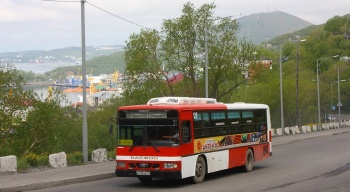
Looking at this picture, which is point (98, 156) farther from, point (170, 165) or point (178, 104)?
point (170, 165)

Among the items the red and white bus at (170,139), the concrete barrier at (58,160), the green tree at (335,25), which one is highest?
the green tree at (335,25)

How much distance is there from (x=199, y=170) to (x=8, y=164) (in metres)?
6.68

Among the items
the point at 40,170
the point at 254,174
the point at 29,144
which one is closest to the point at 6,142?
the point at 29,144

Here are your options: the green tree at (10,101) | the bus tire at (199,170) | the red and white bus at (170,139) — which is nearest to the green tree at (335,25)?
the green tree at (10,101)

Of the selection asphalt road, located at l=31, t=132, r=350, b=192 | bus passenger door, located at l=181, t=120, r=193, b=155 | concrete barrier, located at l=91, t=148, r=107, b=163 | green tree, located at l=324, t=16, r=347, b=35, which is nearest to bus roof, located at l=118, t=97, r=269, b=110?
bus passenger door, located at l=181, t=120, r=193, b=155

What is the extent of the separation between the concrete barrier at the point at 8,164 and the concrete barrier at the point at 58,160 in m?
2.35

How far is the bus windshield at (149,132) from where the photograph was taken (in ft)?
63.5

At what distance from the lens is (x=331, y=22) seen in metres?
178

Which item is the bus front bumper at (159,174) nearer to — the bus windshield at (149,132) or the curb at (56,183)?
the bus windshield at (149,132)

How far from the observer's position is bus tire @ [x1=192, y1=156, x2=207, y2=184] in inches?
807

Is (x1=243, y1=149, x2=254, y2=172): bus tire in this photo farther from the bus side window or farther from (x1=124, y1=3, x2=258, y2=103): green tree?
(x1=124, y1=3, x2=258, y2=103): green tree

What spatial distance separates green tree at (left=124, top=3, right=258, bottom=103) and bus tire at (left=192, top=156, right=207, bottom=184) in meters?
31.2

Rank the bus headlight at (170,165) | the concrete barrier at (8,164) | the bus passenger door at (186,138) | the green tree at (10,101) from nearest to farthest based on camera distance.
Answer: the bus headlight at (170,165) < the bus passenger door at (186,138) < the concrete barrier at (8,164) < the green tree at (10,101)

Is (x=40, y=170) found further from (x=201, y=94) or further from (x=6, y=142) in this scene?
(x=201, y=94)
